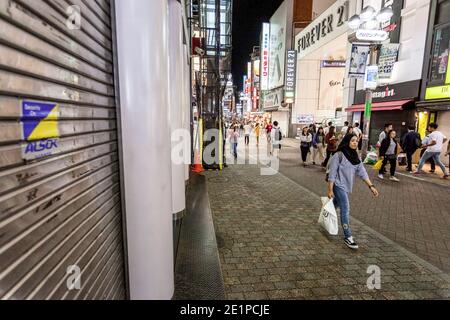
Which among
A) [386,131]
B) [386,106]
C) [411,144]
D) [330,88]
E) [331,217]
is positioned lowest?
[331,217]

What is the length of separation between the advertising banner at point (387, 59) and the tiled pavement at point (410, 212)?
8019 mm

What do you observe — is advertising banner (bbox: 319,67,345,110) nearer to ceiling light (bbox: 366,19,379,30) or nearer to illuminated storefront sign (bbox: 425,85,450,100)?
illuminated storefront sign (bbox: 425,85,450,100)

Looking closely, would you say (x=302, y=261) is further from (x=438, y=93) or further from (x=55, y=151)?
(x=438, y=93)

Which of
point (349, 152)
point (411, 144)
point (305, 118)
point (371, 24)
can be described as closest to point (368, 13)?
point (371, 24)

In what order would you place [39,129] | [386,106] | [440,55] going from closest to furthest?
[39,129]
[440,55]
[386,106]

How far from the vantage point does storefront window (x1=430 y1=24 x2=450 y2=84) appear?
12.3 meters

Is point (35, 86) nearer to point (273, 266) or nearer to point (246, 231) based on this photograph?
point (273, 266)

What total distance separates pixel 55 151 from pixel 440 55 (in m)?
16.1

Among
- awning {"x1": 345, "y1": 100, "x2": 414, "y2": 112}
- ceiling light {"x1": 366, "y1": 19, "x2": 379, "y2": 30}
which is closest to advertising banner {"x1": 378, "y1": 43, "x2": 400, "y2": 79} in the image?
awning {"x1": 345, "y1": 100, "x2": 414, "y2": 112}

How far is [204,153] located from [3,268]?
10.5m

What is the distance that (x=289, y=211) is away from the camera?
21.0 ft

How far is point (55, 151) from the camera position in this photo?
1.57 metres

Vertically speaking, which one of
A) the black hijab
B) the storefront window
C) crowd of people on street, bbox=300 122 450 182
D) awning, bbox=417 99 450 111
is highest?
the storefront window

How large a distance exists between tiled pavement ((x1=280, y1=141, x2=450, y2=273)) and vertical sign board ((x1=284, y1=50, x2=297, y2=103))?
22.8 meters
